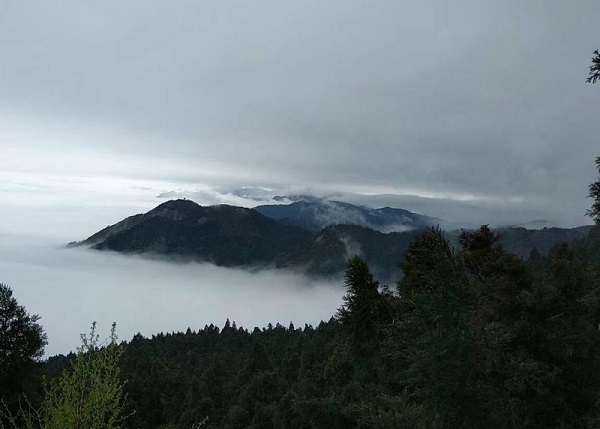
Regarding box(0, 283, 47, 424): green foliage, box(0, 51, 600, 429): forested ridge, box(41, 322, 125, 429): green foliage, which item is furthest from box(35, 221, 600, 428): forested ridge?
box(0, 283, 47, 424): green foliage

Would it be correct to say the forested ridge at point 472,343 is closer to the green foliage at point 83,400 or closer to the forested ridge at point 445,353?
the forested ridge at point 445,353

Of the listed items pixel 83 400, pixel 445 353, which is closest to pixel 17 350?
pixel 83 400

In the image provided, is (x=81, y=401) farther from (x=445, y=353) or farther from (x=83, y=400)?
(x=445, y=353)

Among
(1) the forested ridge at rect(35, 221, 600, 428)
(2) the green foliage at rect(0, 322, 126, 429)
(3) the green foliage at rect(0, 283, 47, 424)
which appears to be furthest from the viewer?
(3) the green foliage at rect(0, 283, 47, 424)

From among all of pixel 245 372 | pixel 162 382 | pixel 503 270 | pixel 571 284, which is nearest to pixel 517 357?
pixel 571 284

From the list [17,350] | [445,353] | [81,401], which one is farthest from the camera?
[17,350]

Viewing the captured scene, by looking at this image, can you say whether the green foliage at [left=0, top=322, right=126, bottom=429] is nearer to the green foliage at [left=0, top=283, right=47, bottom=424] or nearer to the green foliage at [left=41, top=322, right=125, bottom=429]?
the green foliage at [left=41, top=322, right=125, bottom=429]

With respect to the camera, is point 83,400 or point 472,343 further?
point 472,343

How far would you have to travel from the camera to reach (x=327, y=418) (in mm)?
25531

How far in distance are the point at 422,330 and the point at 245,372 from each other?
7067 centimetres

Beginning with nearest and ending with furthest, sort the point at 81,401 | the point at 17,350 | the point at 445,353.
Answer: the point at 81,401, the point at 445,353, the point at 17,350

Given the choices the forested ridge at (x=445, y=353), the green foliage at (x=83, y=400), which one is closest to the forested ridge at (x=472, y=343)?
the forested ridge at (x=445, y=353)

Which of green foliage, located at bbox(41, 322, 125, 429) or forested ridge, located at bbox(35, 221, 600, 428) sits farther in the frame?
forested ridge, located at bbox(35, 221, 600, 428)

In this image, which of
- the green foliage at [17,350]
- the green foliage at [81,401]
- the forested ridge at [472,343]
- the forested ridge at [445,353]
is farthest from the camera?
the green foliage at [17,350]
